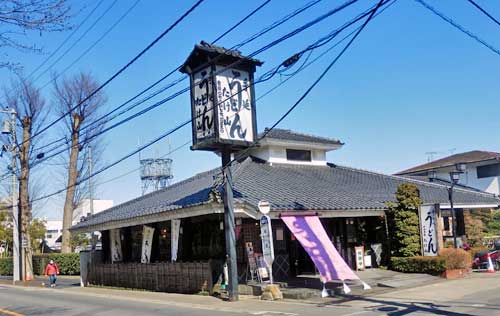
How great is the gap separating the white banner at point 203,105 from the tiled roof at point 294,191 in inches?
91.7

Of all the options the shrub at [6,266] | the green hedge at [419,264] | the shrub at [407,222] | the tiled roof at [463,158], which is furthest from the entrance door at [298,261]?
the shrub at [6,266]

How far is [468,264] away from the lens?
19.0m

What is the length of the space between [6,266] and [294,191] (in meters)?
33.9

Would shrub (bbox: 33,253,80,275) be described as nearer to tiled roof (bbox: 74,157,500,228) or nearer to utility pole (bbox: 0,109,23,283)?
utility pole (bbox: 0,109,23,283)

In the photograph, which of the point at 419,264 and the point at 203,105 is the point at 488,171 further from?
the point at 203,105

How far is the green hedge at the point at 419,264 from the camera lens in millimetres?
18406

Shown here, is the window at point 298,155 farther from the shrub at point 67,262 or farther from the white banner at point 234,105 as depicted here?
the shrub at point 67,262

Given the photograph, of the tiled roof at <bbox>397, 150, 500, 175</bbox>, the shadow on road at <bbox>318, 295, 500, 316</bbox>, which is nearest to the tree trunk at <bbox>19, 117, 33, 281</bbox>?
the shadow on road at <bbox>318, 295, 500, 316</bbox>

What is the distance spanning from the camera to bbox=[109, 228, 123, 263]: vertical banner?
2548cm

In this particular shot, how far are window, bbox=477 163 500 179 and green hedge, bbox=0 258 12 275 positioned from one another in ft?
130

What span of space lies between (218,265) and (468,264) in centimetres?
915

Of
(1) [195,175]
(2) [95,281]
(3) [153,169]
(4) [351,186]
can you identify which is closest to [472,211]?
(4) [351,186]

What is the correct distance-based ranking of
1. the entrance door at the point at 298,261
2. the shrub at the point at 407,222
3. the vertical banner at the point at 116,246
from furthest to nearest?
the vertical banner at the point at 116,246 → the entrance door at the point at 298,261 → the shrub at the point at 407,222

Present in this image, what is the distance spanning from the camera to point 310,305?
46.2 feet
